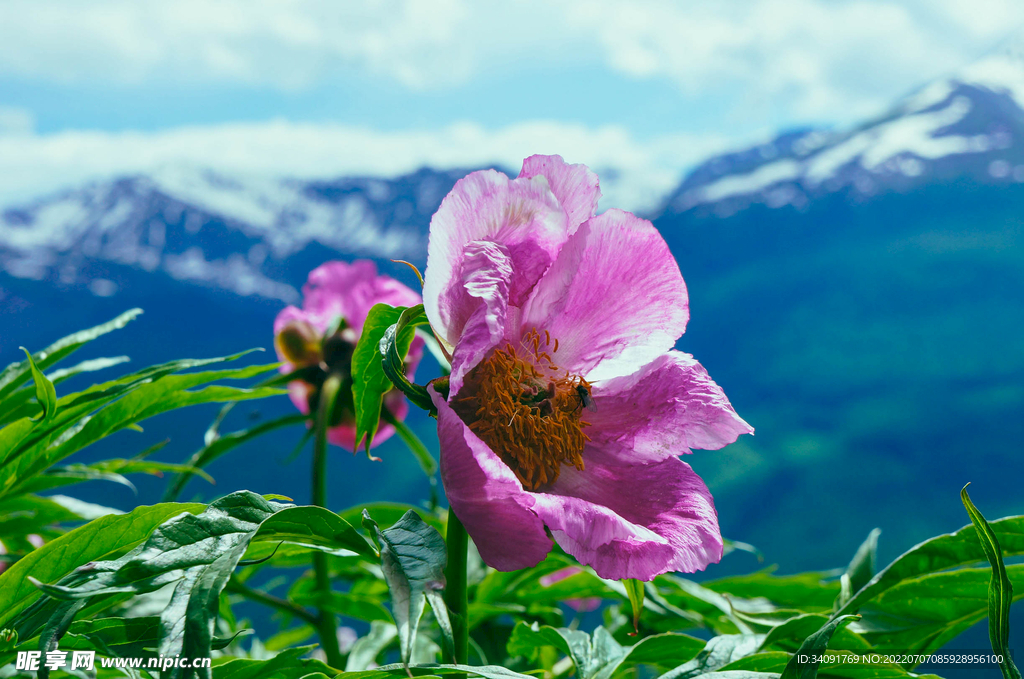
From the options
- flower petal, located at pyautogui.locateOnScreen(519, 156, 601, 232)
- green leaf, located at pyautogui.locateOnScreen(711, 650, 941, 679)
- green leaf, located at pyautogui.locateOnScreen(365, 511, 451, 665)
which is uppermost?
flower petal, located at pyautogui.locateOnScreen(519, 156, 601, 232)

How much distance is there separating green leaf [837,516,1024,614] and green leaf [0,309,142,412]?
47 cm

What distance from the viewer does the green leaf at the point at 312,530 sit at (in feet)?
0.81

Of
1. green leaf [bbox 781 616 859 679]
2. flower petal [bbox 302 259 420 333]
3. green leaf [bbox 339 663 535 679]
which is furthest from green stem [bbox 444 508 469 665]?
flower petal [bbox 302 259 420 333]

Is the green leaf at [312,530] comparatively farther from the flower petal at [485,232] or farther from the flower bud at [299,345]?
the flower bud at [299,345]

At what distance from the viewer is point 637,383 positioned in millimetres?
350

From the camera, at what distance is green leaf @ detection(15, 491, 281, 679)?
0.20 m

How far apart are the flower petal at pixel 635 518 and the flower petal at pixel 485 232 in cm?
9

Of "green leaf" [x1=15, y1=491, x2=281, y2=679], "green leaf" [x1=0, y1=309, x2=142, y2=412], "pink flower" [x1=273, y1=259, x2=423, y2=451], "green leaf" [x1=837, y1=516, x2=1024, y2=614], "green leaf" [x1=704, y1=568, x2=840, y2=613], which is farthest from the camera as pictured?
"pink flower" [x1=273, y1=259, x2=423, y2=451]

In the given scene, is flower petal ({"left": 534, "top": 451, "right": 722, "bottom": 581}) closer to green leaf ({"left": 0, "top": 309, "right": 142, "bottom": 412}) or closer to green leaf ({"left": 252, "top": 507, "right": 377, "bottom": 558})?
green leaf ({"left": 252, "top": 507, "right": 377, "bottom": 558})

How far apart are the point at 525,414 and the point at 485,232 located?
0.29 ft

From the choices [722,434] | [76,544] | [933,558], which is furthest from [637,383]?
[76,544]

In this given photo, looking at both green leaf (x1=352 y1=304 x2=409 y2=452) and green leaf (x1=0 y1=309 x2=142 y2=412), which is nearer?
green leaf (x1=352 y1=304 x2=409 y2=452)

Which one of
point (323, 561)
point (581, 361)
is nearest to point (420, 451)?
point (323, 561)

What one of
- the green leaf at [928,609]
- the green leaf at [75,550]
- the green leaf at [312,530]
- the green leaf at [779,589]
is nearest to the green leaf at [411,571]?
the green leaf at [312,530]
